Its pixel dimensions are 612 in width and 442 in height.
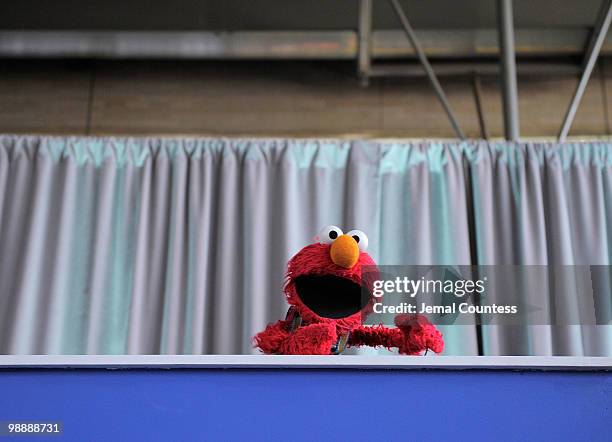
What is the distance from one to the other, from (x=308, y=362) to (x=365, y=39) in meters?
2.13

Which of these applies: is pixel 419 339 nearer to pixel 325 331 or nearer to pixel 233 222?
pixel 325 331

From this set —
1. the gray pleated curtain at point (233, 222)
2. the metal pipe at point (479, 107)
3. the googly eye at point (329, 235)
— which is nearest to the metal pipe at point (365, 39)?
the metal pipe at point (479, 107)

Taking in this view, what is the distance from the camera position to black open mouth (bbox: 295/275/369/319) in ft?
4.40

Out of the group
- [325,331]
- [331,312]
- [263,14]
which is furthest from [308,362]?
[263,14]

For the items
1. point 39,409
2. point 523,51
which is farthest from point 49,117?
point 39,409

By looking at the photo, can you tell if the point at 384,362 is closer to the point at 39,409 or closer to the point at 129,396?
the point at 129,396

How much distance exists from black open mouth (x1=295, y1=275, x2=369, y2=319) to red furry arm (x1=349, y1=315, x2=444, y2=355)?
0.20 ft

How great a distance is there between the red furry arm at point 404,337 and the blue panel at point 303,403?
272 mm

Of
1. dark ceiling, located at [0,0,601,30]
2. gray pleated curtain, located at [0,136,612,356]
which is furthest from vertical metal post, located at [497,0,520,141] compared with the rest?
dark ceiling, located at [0,0,601,30]

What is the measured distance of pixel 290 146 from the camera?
2.39 metres

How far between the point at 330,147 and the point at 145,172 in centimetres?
58

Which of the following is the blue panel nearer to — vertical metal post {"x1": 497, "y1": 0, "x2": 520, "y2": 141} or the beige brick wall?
vertical metal post {"x1": 497, "y1": 0, "x2": 520, "y2": 141}

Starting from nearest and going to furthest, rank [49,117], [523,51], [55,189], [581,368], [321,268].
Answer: [581,368] → [321,268] → [55,189] → [523,51] → [49,117]

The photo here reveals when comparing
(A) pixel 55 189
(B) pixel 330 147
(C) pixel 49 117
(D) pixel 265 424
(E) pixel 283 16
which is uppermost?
(E) pixel 283 16
